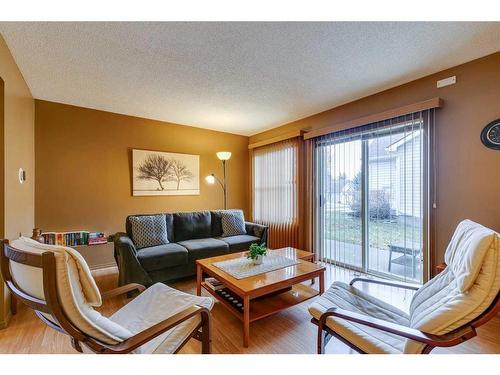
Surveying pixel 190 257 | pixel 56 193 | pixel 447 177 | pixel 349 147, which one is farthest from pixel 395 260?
pixel 56 193

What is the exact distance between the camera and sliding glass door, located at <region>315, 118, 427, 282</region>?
2582 millimetres

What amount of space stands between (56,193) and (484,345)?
4778mm

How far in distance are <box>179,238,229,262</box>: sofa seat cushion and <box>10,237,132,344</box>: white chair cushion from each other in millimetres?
1868

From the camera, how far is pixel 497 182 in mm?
Answer: 2051

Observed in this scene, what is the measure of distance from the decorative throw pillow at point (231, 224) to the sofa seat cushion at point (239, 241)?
0.14m

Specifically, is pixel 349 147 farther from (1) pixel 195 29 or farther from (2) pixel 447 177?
(1) pixel 195 29

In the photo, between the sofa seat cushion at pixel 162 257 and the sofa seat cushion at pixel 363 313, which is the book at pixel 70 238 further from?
the sofa seat cushion at pixel 363 313

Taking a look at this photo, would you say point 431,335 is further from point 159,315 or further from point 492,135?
point 492,135

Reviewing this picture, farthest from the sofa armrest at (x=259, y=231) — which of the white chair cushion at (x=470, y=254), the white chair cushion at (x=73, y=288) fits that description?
the white chair cushion at (x=73, y=288)

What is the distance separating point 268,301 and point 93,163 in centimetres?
316

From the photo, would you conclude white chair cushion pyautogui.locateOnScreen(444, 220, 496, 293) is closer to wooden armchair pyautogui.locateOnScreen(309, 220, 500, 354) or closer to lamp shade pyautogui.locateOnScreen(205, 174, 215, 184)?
wooden armchair pyautogui.locateOnScreen(309, 220, 500, 354)

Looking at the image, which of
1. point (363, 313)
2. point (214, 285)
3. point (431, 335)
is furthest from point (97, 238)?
point (431, 335)

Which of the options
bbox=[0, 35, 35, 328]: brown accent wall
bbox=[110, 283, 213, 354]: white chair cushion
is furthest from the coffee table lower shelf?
bbox=[0, 35, 35, 328]: brown accent wall
